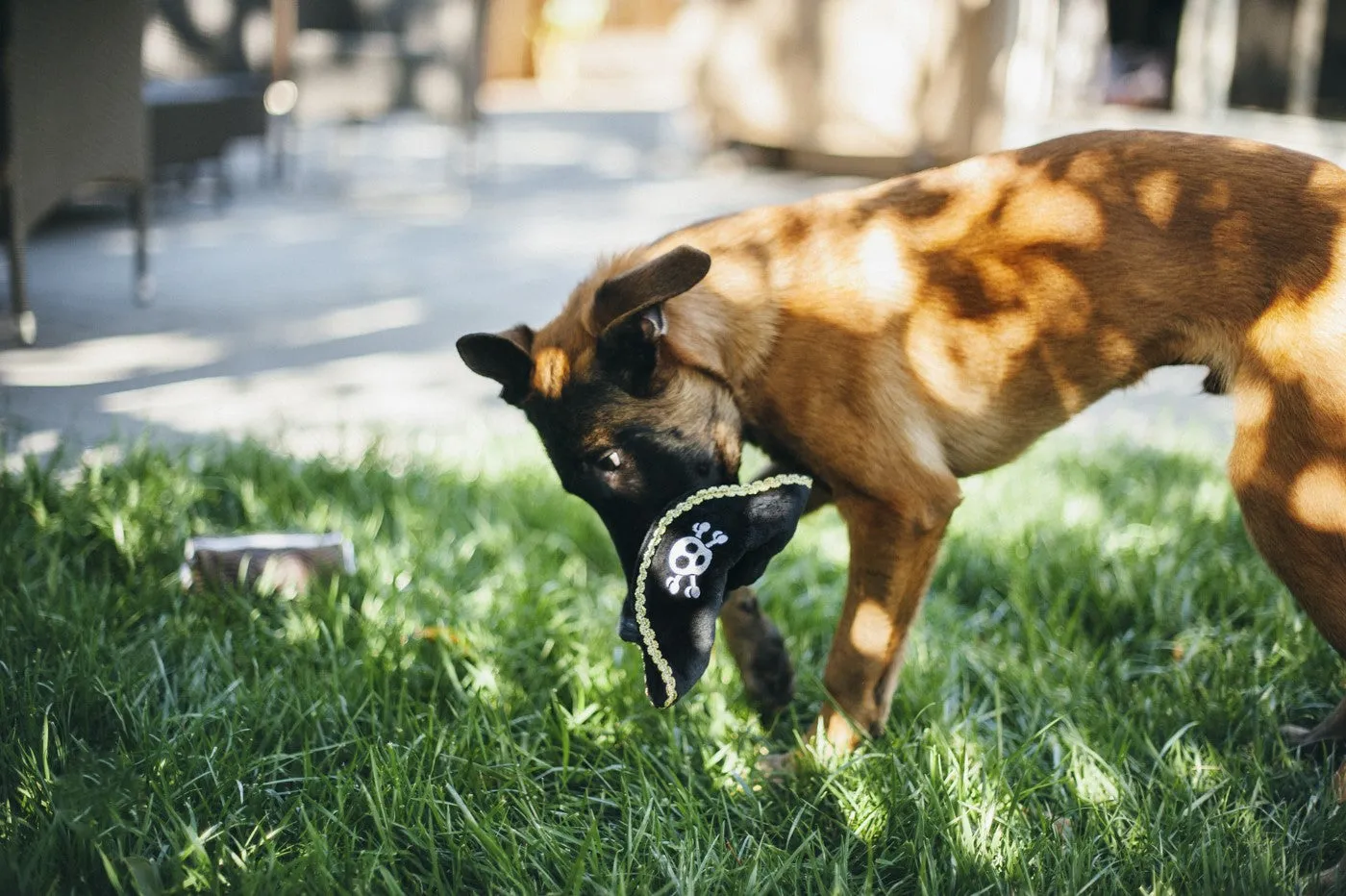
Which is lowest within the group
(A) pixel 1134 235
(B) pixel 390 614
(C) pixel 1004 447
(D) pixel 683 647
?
(B) pixel 390 614

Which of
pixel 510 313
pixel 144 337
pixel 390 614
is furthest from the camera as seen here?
pixel 510 313

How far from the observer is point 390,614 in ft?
10.3

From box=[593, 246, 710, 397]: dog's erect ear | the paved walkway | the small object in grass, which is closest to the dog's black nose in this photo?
box=[593, 246, 710, 397]: dog's erect ear

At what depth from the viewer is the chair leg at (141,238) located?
6223 mm

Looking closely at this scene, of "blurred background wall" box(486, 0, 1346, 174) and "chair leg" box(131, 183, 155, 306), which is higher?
"blurred background wall" box(486, 0, 1346, 174)

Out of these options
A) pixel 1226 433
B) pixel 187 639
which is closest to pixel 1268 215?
pixel 187 639

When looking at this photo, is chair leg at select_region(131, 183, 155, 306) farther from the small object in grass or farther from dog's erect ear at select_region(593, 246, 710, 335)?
dog's erect ear at select_region(593, 246, 710, 335)

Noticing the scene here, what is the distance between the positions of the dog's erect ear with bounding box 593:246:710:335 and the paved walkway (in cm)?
220

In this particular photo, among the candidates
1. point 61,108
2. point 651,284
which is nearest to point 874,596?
point 651,284

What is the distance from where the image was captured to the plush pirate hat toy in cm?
235

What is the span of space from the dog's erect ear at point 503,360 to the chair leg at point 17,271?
11.1 feet

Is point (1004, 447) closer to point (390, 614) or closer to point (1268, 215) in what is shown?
point (1268, 215)

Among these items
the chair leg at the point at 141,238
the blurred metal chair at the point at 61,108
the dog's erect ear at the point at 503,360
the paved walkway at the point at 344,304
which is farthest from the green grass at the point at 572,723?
the chair leg at the point at 141,238

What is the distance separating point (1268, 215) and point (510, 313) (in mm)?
4541
